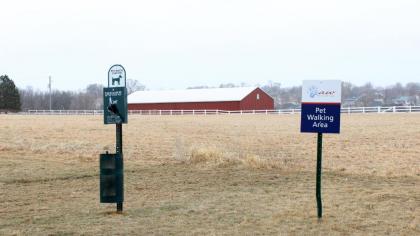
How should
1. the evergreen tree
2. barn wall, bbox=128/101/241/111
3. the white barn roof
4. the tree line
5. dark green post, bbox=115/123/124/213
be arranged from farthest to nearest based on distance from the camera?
the tree line → the evergreen tree → the white barn roof → barn wall, bbox=128/101/241/111 → dark green post, bbox=115/123/124/213

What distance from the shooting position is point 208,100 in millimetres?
82312

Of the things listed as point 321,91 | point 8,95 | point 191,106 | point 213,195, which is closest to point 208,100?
point 191,106

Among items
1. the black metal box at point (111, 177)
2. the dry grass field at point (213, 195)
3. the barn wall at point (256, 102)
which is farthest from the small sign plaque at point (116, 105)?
the barn wall at point (256, 102)

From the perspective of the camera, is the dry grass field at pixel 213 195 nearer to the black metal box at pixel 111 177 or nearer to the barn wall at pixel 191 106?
the black metal box at pixel 111 177

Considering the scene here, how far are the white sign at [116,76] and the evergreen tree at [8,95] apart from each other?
319ft

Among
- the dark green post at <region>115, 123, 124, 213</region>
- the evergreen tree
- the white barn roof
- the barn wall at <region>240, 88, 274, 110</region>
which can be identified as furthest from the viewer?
the evergreen tree

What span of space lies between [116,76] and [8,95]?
321ft

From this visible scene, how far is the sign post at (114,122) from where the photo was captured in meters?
8.07

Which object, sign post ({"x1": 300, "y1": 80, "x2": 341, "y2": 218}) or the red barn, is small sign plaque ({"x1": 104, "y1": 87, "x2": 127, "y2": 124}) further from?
the red barn

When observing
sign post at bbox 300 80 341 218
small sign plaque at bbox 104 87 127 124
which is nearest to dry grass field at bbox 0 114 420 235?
sign post at bbox 300 80 341 218

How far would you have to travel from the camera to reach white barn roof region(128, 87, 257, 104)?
3221 inches

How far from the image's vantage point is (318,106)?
798cm

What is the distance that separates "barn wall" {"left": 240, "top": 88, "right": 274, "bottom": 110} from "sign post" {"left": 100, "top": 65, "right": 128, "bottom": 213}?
71497 millimetres

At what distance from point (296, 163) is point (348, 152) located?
460cm
